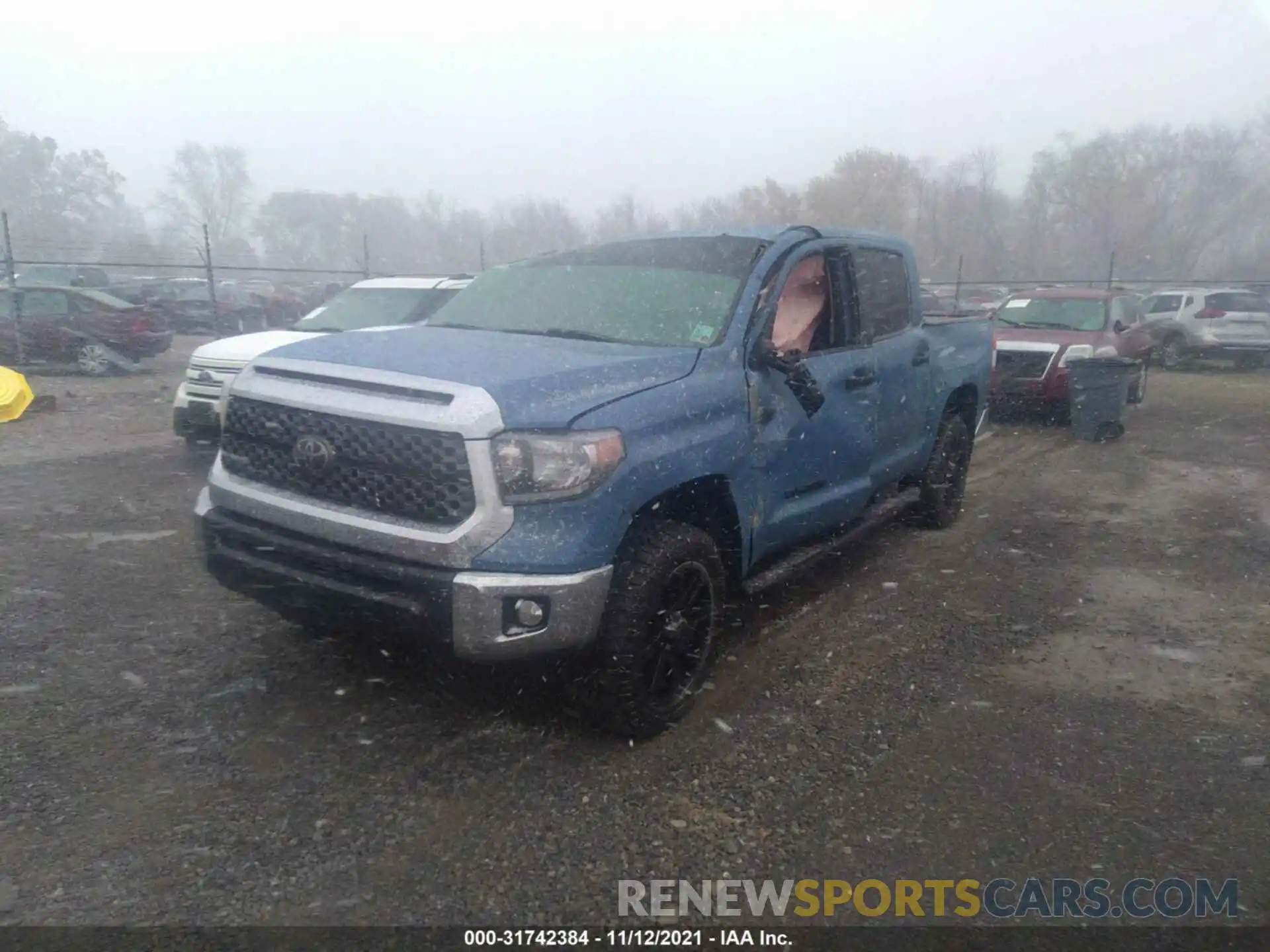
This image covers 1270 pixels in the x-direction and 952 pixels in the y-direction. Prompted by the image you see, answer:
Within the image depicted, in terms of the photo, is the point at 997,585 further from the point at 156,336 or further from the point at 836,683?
the point at 156,336

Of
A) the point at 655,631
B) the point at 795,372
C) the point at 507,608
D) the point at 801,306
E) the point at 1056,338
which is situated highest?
the point at 801,306

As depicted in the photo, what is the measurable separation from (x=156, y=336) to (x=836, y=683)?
52.2 feet

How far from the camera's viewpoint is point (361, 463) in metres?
3.38

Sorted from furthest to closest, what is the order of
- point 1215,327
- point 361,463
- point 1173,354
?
point 1173,354 < point 1215,327 < point 361,463

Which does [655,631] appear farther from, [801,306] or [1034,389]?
[1034,389]

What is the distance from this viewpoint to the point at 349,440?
340cm

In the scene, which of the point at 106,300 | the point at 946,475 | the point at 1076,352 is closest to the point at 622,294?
the point at 946,475

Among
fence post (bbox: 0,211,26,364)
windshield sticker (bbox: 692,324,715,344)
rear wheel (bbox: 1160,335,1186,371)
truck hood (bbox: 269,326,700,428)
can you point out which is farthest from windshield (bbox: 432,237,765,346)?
rear wheel (bbox: 1160,335,1186,371)

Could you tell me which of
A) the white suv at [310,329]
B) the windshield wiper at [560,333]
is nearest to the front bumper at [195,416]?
the white suv at [310,329]

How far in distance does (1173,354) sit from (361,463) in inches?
802

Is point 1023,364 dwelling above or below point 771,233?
below

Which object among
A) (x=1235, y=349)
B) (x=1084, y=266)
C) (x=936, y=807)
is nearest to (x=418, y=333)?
(x=936, y=807)

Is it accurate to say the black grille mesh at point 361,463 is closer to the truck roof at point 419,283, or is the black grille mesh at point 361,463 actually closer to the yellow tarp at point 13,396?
the truck roof at point 419,283

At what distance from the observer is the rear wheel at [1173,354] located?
1947 cm
